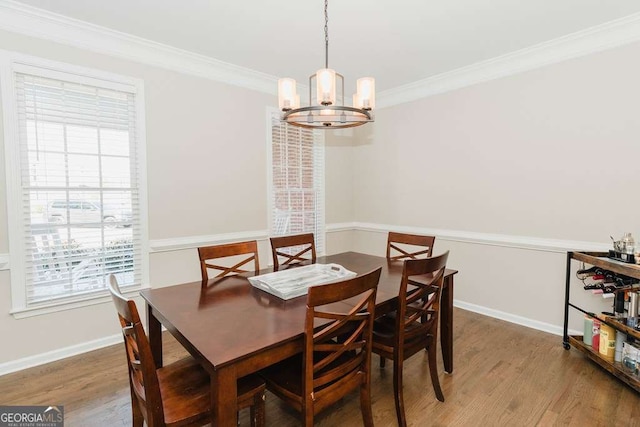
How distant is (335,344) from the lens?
1559 mm

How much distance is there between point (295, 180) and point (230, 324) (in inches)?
115

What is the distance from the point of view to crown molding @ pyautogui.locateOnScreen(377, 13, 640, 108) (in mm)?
2641

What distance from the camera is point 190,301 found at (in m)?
1.81

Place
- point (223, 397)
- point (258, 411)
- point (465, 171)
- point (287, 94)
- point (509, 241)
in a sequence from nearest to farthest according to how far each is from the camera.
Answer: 1. point (223, 397)
2. point (258, 411)
3. point (287, 94)
4. point (509, 241)
5. point (465, 171)

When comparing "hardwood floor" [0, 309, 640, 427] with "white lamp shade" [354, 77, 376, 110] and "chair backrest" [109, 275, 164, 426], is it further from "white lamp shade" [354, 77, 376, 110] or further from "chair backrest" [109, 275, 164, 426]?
"white lamp shade" [354, 77, 376, 110]

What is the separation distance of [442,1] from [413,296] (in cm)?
210

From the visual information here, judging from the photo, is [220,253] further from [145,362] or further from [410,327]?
[410,327]

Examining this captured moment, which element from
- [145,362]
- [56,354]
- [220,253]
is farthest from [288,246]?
[56,354]

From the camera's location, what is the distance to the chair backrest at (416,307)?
1.79 meters

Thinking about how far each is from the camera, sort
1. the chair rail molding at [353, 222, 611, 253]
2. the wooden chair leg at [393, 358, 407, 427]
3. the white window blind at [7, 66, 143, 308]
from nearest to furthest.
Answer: the wooden chair leg at [393, 358, 407, 427]
the white window blind at [7, 66, 143, 308]
the chair rail molding at [353, 222, 611, 253]

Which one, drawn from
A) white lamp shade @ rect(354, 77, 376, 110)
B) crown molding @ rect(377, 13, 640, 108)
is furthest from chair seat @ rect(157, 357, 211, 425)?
crown molding @ rect(377, 13, 640, 108)

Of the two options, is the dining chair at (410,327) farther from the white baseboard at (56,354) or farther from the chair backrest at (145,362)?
the white baseboard at (56,354)

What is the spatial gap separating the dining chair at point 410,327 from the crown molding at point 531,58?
2415 mm

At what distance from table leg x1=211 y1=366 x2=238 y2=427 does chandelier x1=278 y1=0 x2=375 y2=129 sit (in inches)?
57.1
